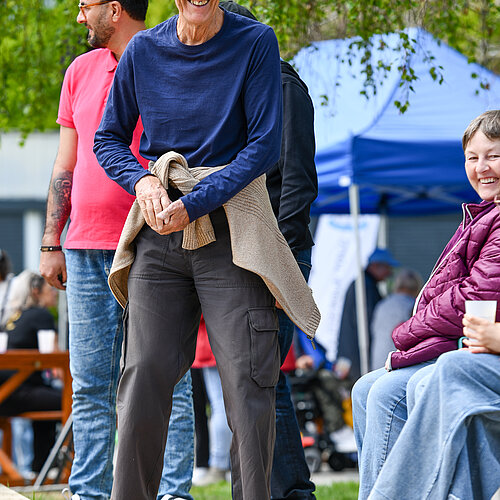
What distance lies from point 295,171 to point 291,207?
6.1 inches

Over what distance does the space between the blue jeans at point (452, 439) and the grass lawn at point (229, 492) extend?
2588mm

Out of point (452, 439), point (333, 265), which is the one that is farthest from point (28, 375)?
point (452, 439)

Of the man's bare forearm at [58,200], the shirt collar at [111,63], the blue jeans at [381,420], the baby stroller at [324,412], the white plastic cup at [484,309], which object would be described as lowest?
the baby stroller at [324,412]

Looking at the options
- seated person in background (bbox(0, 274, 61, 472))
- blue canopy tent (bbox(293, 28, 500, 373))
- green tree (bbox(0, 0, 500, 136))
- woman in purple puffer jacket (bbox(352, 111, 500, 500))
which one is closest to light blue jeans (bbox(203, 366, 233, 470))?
blue canopy tent (bbox(293, 28, 500, 373))

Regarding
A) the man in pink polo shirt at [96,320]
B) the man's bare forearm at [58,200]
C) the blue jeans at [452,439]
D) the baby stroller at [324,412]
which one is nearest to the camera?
the blue jeans at [452,439]

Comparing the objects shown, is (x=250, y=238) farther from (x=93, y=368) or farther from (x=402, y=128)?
(x=402, y=128)

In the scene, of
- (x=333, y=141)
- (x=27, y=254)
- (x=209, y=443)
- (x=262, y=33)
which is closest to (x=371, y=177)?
(x=333, y=141)

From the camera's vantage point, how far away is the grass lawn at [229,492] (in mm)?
5207

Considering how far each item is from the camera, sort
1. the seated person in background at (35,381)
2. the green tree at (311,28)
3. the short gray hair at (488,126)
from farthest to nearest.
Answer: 1. the seated person in background at (35,381)
2. the green tree at (311,28)
3. the short gray hair at (488,126)

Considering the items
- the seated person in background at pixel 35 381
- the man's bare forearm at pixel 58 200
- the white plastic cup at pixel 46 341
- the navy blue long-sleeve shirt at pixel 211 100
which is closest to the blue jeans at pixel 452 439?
the navy blue long-sleeve shirt at pixel 211 100

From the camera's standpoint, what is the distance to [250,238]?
112 inches

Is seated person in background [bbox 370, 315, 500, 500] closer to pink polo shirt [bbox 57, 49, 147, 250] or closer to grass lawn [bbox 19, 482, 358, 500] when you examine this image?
pink polo shirt [bbox 57, 49, 147, 250]

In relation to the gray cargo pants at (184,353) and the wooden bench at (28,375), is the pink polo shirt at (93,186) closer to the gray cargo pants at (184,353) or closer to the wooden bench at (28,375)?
the gray cargo pants at (184,353)

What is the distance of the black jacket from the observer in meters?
3.46
